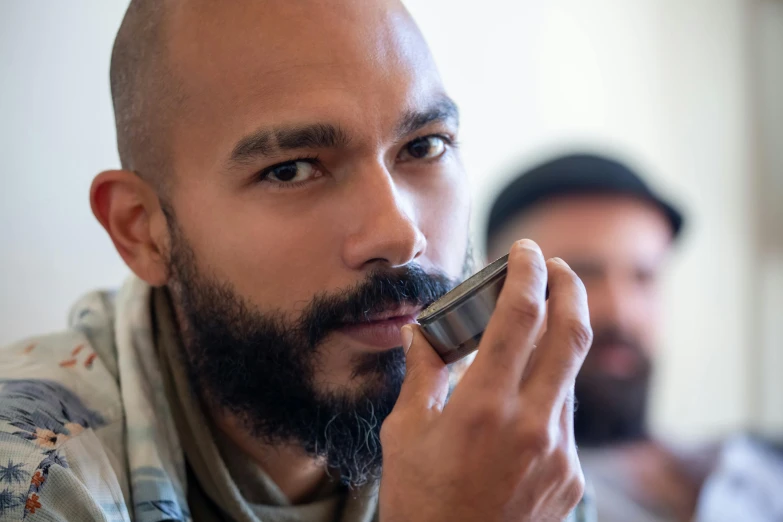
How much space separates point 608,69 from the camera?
2.36 metres

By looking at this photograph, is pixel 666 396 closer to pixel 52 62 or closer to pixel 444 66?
pixel 444 66

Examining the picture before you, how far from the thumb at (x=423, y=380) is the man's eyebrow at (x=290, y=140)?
0.86 feet

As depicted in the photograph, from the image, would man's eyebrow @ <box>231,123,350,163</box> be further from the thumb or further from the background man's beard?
the background man's beard

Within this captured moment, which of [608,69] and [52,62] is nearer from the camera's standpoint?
[52,62]

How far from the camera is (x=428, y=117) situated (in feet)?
2.95

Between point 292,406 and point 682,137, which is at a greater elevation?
point 292,406

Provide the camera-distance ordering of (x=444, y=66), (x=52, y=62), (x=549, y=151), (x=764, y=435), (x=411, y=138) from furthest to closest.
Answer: (x=764, y=435), (x=549, y=151), (x=444, y=66), (x=52, y=62), (x=411, y=138)

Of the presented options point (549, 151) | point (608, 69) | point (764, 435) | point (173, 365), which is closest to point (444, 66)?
point (549, 151)

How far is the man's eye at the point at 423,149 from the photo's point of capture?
36.5 inches

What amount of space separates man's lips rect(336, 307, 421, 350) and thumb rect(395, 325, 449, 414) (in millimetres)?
109

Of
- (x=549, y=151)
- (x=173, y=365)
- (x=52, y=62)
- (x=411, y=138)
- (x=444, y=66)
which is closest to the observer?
(x=411, y=138)

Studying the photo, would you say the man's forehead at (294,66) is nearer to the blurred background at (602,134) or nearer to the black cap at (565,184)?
the blurred background at (602,134)

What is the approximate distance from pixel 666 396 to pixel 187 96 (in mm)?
2113

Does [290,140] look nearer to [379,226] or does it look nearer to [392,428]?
[379,226]
